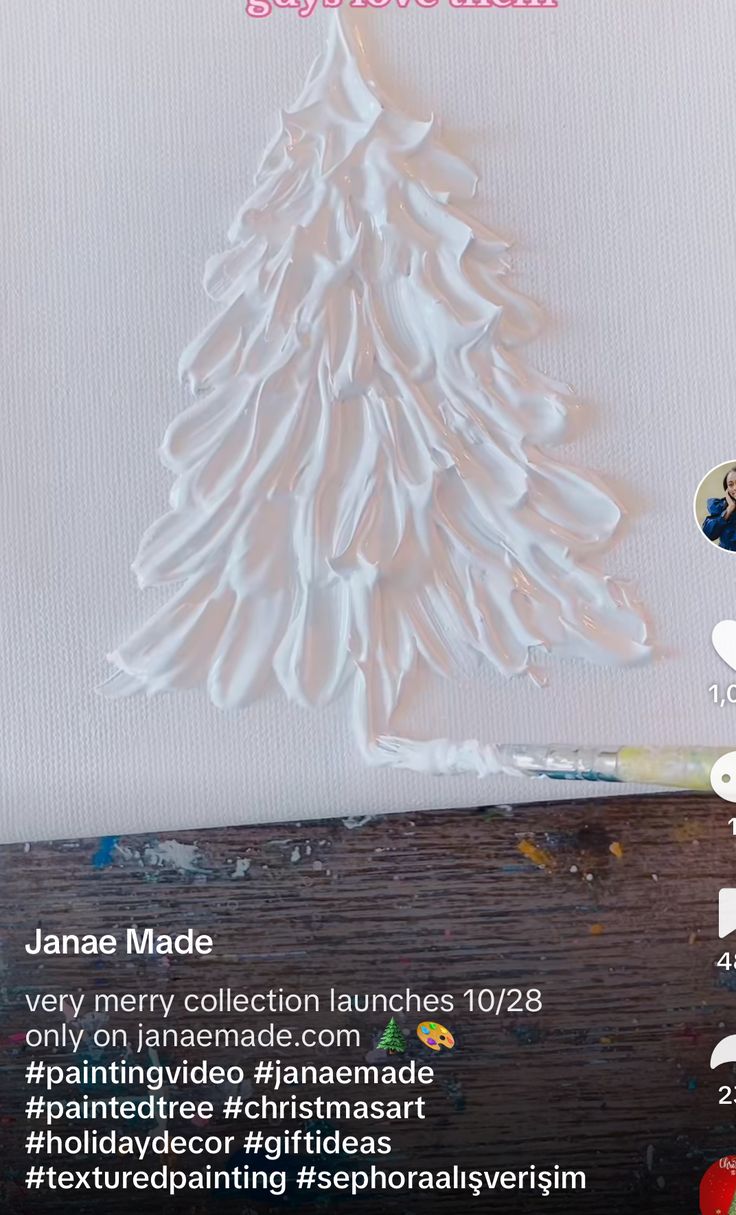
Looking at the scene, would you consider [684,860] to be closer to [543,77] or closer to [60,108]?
[543,77]

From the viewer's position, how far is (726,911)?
65 cm

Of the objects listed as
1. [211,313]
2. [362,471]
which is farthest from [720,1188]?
[211,313]

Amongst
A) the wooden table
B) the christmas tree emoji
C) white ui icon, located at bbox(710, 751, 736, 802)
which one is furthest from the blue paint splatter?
white ui icon, located at bbox(710, 751, 736, 802)

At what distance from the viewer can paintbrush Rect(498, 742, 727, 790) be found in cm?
64

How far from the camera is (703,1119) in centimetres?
64

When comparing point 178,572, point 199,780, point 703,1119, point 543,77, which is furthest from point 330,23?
point 703,1119

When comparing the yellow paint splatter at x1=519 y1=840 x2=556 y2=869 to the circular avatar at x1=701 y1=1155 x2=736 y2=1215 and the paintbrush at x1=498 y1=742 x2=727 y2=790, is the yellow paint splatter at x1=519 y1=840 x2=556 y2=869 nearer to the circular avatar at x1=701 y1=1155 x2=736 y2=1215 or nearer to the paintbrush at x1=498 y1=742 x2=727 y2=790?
the paintbrush at x1=498 y1=742 x2=727 y2=790

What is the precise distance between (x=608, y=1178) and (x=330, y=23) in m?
0.73

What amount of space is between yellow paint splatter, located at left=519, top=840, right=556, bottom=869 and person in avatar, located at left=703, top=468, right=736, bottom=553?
22 centimetres

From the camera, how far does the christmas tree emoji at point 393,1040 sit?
646 mm

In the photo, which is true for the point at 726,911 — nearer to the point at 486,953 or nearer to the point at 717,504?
the point at 486,953

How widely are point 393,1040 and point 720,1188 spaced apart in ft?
0.71

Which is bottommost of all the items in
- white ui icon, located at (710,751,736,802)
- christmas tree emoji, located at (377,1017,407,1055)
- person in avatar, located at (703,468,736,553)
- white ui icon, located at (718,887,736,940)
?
christmas tree emoji, located at (377,1017,407,1055)

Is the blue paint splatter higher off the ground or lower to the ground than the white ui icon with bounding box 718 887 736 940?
higher
